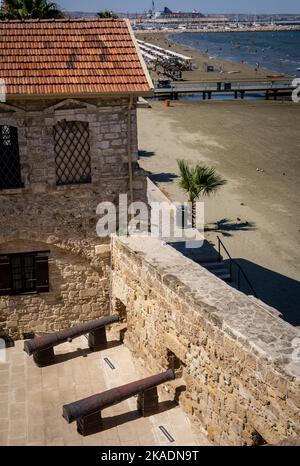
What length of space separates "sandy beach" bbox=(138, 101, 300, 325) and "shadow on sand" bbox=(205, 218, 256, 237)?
4cm

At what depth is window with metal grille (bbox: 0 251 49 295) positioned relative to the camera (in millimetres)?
14281

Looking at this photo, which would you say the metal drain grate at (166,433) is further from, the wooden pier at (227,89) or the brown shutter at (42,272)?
the wooden pier at (227,89)

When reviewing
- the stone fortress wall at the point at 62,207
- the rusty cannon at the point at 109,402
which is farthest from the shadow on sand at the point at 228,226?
the rusty cannon at the point at 109,402

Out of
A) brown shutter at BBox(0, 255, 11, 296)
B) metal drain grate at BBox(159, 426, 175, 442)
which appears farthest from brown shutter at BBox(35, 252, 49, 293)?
metal drain grate at BBox(159, 426, 175, 442)

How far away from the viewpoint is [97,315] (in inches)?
599

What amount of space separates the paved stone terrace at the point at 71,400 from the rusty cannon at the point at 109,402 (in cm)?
18

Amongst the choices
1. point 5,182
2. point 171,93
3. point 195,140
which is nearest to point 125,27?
point 5,182

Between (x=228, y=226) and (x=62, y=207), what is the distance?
1161 cm

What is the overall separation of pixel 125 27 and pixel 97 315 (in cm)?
748

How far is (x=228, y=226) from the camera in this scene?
24.3m

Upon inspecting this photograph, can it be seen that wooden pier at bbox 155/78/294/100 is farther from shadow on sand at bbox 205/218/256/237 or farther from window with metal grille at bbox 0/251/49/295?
window with metal grille at bbox 0/251/49/295

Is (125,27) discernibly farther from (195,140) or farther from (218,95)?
(218,95)

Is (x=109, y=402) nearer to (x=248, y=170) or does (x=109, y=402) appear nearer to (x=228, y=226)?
(x=228, y=226)
